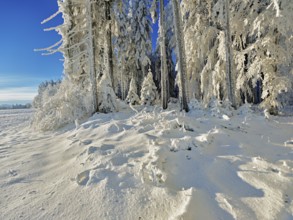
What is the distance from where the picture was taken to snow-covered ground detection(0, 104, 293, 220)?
2.71 m

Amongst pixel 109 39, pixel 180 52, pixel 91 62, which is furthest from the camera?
pixel 109 39

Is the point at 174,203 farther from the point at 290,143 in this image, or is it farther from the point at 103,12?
the point at 103,12

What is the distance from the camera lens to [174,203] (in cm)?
277

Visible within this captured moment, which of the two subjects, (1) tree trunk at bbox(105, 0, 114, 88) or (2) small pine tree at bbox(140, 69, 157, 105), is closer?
(1) tree trunk at bbox(105, 0, 114, 88)

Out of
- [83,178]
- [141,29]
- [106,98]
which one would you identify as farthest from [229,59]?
[141,29]

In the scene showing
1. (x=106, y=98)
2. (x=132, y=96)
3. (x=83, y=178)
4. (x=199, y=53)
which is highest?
(x=199, y=53)

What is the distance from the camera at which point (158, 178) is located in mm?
3238

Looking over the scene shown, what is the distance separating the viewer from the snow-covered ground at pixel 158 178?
2707 mm

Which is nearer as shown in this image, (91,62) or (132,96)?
(91,62)

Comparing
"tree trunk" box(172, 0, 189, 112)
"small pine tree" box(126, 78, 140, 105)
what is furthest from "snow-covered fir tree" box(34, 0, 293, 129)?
"small pine tree" box(126, 78, 140, 105)

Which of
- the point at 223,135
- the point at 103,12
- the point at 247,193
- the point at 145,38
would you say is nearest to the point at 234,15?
the point at 103,12

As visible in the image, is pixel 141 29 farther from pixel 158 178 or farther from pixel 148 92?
pixel 158 178

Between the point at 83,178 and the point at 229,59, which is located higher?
the point at 229,59

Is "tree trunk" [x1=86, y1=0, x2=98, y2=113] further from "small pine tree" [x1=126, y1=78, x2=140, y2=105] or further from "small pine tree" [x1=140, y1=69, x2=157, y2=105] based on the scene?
"small pine tree" [x1=126, y1=78, x2=140, y2=105]
